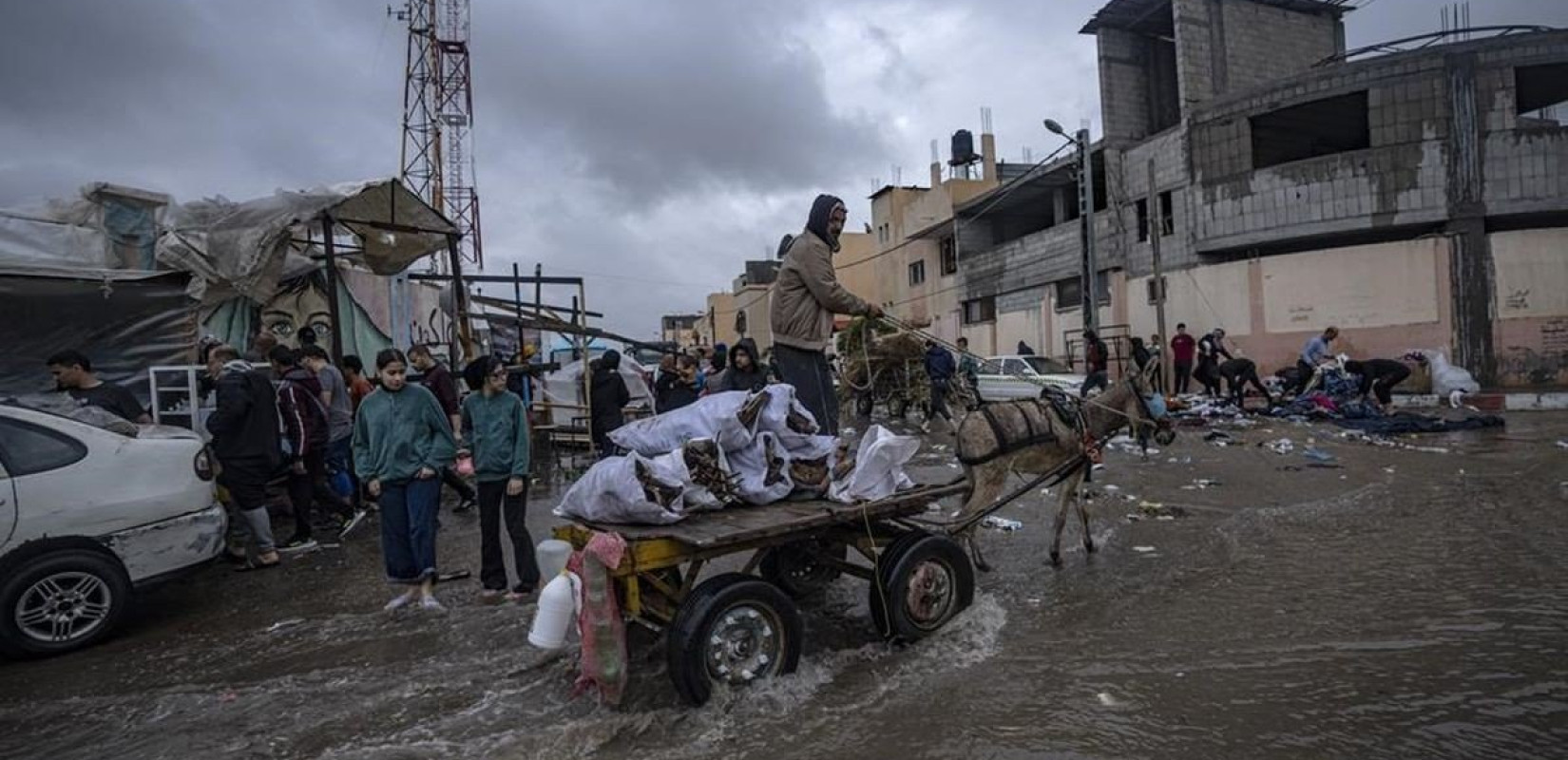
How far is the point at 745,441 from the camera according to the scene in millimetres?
4254

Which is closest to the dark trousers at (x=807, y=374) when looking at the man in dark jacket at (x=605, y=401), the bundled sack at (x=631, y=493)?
the bundled sack at (x=631, y=493)

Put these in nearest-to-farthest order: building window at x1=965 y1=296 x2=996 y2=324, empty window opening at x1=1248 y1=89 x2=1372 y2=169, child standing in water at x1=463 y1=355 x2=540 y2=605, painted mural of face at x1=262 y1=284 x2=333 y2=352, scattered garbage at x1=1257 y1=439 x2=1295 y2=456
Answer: child standing in water at x1=463 y1=355 x2=540 y2=605, scattered garbage at x1=1257 y1=439 x2=1295 y2=456, painted mural of face at x1=262 y1=284 x2=333 y2=352, empty window opening at x1=1248 y1=89 x2=1372 y2=169, building window at x1=965 y1=296 x2=996 y2=324

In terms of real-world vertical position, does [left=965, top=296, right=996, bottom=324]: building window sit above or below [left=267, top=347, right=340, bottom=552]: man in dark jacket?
above

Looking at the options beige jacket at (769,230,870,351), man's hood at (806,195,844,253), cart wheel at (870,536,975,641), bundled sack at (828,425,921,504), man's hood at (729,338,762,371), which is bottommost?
cart wheel at (870,536,975,641)

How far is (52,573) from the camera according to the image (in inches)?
187

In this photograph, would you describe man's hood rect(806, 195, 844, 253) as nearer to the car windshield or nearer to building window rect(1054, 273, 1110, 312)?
the car windshield

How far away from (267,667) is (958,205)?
30.5 m

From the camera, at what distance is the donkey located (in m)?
5.77

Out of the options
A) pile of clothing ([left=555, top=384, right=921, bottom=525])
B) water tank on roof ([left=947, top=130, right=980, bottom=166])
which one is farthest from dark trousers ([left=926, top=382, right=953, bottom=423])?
water tank on roof ([left=947, top=130, right=980, bottom=166])

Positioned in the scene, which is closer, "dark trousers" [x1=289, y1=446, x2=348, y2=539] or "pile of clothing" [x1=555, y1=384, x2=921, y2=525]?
"pile of clothing" [x1=555, y1=384, x2=921, y2=525]

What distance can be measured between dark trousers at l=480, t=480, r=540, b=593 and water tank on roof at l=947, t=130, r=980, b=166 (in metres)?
35.4

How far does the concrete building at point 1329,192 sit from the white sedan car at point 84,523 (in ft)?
70.3

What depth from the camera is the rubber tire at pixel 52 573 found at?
4.59 metres

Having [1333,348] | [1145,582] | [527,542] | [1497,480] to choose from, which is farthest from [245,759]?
[1333,348]
